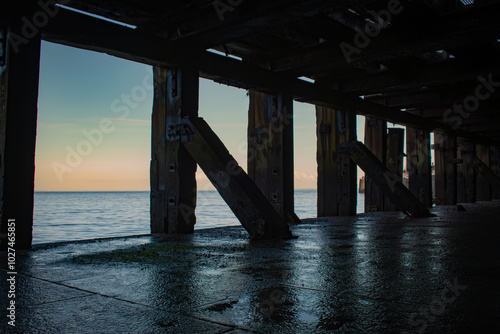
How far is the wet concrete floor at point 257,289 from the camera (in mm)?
2090

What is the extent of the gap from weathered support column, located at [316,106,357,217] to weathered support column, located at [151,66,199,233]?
17.2 feet

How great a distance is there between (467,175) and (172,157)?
19.7 metres

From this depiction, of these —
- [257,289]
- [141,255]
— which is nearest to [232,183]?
[141,255]

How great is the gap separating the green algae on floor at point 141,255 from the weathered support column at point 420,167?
13049 millimetres

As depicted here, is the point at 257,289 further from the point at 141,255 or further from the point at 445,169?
the point at 445,169

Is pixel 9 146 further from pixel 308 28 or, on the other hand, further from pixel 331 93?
pixel 331 93

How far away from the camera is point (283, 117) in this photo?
9.34 m

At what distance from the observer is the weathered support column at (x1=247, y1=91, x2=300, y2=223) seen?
9211mm

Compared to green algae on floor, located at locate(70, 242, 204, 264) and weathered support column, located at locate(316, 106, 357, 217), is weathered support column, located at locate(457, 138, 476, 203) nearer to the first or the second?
weathered support column, located at locate(316, 106, 357, 217)

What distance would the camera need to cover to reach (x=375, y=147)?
13.6 metres

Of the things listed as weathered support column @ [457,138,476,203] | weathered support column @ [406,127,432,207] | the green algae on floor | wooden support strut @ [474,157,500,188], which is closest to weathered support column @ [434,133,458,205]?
weathered support column @ [406,127,432,207]

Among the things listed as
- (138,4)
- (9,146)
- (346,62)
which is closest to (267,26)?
(138,4)

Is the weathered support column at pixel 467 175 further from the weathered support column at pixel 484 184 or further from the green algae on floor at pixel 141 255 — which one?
the green algae on floor at pixel 141 255

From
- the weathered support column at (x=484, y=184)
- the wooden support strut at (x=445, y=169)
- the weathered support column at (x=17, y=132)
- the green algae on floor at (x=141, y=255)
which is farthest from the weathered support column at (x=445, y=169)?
the weathered support column at (x=17, y=132)
